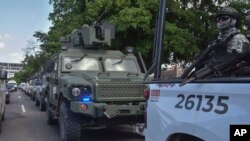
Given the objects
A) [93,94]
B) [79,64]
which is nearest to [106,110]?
[93,94]

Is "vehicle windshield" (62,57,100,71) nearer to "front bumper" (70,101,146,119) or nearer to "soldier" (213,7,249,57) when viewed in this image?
"front bumper" (70,101,146,119)

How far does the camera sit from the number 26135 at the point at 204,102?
10.1 ft

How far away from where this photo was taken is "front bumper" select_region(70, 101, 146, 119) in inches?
348

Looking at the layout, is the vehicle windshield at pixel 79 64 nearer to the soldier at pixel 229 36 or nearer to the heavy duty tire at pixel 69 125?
the heavy duty tire at pixel 69 125

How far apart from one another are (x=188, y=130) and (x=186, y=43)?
1611 cm

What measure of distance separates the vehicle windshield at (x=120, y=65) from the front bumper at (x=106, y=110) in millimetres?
1915

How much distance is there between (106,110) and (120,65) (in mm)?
2330

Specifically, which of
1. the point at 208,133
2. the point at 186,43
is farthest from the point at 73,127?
the point at 186,43

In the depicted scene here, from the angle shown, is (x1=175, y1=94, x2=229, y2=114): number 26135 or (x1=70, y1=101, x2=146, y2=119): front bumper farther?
(x1=70, y1=101, x2=146, y2=119): front bumper

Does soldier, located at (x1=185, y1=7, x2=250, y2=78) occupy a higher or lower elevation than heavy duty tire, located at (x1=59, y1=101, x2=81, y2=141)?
higher

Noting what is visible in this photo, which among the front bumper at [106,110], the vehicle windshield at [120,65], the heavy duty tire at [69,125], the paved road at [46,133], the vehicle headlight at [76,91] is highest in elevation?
the vehicle windshield at [120,65]

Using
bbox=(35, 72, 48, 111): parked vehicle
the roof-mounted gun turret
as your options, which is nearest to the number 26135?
the roof-mounted gun turret

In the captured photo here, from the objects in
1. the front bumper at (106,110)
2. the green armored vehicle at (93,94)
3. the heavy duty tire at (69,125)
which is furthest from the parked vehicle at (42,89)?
the front bumper at (106,110)

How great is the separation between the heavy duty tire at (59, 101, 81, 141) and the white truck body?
4773 millimetres
